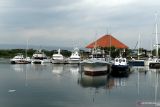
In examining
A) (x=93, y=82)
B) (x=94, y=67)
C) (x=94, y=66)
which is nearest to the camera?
(x=93, y=82)

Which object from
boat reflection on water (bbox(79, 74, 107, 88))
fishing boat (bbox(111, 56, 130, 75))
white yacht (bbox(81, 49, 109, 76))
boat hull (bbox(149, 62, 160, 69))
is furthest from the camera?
boat hull (bbox(149, 62, 160, 69))

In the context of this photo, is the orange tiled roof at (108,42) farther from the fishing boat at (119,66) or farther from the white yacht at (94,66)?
the white yacht at (94,66)

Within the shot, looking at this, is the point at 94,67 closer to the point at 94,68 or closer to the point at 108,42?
the point at 94,68

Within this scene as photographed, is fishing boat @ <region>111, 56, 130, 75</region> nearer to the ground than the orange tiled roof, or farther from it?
nearer to the ground

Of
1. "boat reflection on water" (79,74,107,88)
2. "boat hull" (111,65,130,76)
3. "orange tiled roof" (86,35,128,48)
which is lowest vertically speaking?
"boat reflection on water" (79,74,107,88)

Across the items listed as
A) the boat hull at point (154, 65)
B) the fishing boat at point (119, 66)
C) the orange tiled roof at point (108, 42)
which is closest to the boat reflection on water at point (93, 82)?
the fishing boat at point (119, 66)

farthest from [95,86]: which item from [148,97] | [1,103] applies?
[1,103]

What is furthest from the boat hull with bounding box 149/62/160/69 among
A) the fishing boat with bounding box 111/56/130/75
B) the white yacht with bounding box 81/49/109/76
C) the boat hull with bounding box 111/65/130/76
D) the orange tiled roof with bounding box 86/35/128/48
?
the white yacht with bounding box 81/49/109/76

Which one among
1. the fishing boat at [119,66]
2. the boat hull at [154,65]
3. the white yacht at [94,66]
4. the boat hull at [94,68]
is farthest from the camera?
the boat hull at [154,65]

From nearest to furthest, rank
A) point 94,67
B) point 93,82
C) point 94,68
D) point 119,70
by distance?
point 93,82, point 94,67, point 94,68, point 119,70

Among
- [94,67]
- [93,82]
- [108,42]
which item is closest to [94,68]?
[94,67]

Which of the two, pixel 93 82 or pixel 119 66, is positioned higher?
pixel 119 66

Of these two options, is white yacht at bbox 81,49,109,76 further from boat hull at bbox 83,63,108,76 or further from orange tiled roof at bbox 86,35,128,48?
→ orange tiled roof at bbox 86,35,128,48

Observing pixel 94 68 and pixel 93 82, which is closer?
pixel 93 82
